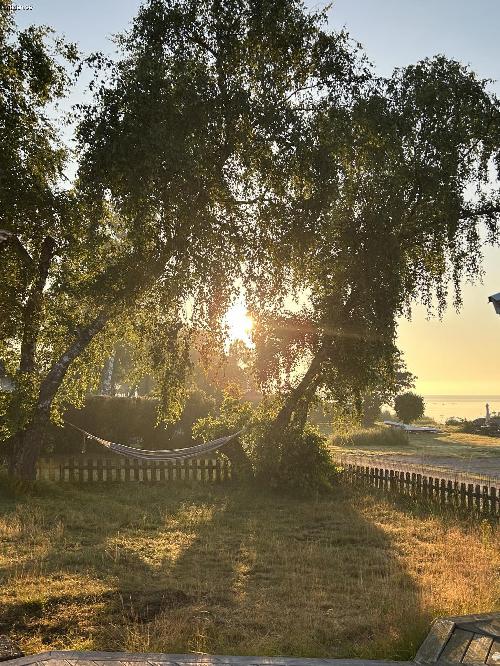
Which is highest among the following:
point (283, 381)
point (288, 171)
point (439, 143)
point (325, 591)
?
point (439, 143)

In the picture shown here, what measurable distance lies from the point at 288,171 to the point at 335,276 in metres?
2.93

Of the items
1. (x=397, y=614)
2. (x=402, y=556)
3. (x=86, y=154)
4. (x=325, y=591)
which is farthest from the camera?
(x=86, y=154)

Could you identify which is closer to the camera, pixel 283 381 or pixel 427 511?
pixel 427 511

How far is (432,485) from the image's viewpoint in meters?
15.9

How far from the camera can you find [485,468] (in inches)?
898

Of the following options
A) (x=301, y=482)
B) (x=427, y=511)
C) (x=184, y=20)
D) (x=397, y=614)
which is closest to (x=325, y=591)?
(x=397, y=614)

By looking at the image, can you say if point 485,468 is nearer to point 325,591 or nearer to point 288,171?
point 288,171

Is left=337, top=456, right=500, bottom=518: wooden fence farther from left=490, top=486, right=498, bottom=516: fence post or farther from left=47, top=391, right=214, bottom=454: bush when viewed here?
left=47, top=391, right=214, bottom=454: bush

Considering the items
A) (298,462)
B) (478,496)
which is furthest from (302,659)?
(298,462)

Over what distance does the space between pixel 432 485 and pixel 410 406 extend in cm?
2965

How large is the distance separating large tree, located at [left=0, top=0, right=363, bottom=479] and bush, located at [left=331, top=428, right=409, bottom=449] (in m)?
20.3

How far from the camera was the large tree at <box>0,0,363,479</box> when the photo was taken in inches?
557

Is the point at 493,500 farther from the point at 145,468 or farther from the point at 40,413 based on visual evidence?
the point at 40,413

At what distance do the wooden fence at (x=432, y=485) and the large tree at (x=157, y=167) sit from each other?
597 centimetres
